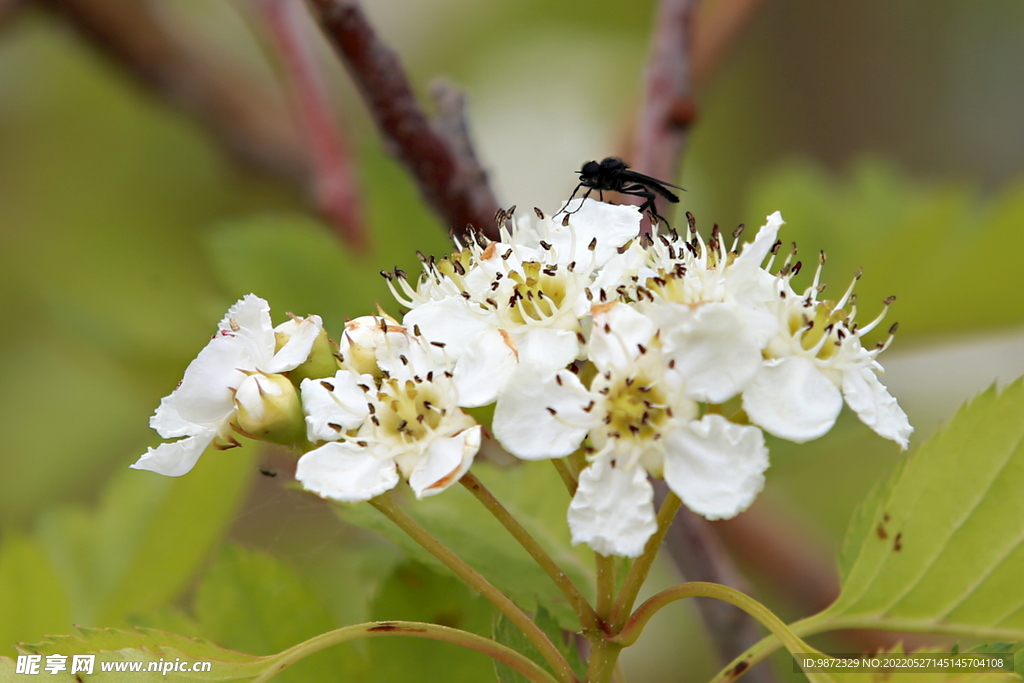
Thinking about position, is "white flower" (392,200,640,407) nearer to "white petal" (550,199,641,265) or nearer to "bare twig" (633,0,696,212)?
"white petal" (550,199,641,265)

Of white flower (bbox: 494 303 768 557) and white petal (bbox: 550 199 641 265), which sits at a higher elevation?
white petal (bbox: 550 199 641 265)

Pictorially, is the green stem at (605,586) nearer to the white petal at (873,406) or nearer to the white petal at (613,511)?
the white petal at (613,511)

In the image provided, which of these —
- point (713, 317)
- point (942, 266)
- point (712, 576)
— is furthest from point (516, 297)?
point (942, 266)

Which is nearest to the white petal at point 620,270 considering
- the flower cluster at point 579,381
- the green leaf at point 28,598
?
the flower cluster at point 579,381

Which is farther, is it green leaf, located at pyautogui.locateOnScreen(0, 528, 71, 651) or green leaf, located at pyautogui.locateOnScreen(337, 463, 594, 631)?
green leaf, located at pyautogui.locateOnScreen(0, 528, 71, 651)

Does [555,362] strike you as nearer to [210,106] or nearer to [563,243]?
[563,243]

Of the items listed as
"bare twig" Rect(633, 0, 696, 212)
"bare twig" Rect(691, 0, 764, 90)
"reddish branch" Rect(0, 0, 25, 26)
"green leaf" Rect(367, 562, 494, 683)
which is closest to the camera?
"green leaf" Rect(367, 562, 494, 683)

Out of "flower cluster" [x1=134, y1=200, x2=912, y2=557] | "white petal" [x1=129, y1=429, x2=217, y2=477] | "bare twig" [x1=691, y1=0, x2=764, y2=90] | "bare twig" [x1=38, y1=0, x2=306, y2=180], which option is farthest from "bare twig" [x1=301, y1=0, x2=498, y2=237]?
"bare twig" [x1=38, y1=0, x2=306, y2=180]

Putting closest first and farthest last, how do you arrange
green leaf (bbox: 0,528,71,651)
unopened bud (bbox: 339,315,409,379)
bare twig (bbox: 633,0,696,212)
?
1. unopened bud (bbox: 339,315,409,379)
2. green leaf (bbox: 0,528,71,651)
3. bare twig (bbox: 633,0,696,212)

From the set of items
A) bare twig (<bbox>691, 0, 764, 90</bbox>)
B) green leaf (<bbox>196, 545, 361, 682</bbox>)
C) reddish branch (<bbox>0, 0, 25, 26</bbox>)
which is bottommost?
green leaf (<bbox>196, 545, 361, 682</bbox>)
